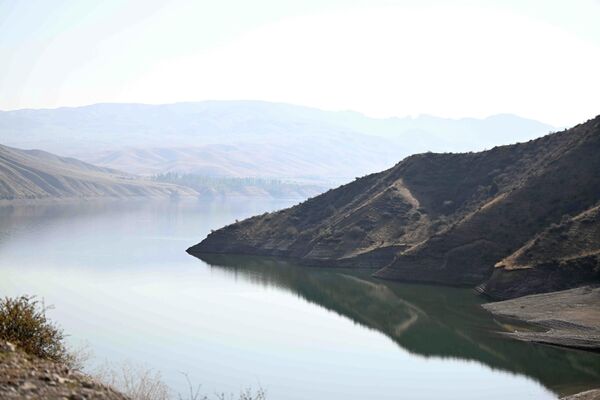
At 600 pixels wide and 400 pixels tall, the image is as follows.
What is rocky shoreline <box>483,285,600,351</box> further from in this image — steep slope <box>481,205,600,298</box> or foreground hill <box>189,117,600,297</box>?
foreground hill <box>189,117,600,297</box>

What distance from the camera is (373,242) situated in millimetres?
104812

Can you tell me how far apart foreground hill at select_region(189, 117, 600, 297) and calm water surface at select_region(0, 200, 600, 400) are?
478 cm

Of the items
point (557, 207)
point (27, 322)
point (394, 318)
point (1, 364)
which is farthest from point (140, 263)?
point (1, 364)

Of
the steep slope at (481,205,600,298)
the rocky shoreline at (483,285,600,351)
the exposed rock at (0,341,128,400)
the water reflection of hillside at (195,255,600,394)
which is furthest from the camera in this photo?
the steep slope at (481,205,600,298)

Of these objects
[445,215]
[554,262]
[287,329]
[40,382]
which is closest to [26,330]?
[40,382]

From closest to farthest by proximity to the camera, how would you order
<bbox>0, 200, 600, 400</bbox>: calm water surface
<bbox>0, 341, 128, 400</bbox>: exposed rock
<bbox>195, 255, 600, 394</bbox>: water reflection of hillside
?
<bbox>0, 341, 128, 400</bbox>: exposed rock, <bbox>0, 200, 600, 400</bbox>: calm water surface, <bbox>195, 255, 600, 394</bbox>: water reflection of hillside

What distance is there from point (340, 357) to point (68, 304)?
97.9 ft

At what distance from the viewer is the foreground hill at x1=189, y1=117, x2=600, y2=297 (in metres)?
85.7

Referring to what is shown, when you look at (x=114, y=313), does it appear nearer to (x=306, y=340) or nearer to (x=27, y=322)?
(x=306, y=340)

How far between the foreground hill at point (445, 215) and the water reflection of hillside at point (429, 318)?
441 cm

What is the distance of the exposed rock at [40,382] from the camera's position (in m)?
15.8

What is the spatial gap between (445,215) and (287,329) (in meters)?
48.7

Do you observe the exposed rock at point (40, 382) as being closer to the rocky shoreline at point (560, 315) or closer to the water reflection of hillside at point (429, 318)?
the water reflection of hillside at point (429, 318)

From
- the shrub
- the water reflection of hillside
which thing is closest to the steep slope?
the water reflection of hillside
